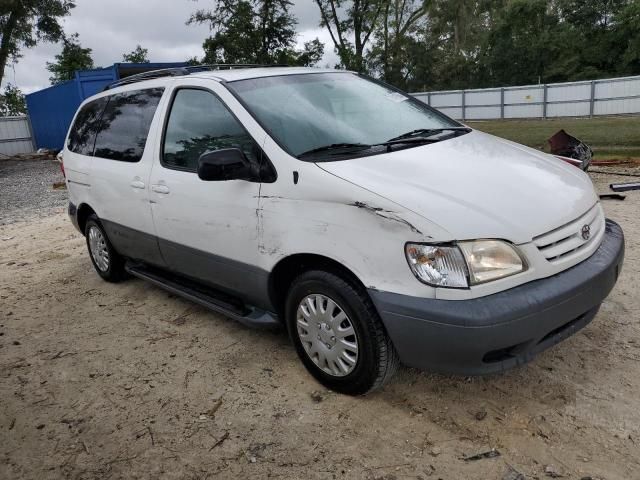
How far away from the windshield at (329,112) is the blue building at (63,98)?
11772mm

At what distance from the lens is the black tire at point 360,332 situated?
2.61 m

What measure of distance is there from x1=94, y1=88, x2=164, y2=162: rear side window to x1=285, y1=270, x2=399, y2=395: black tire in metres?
1.91

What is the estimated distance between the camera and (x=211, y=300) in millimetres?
3600

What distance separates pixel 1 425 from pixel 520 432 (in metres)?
2.73

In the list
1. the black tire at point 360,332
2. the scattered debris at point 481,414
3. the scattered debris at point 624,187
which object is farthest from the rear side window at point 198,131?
the scattered debris at point 624,187

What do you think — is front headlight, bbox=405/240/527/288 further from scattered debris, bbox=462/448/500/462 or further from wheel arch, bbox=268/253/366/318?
scattered debris, bbox=462/448/500/462

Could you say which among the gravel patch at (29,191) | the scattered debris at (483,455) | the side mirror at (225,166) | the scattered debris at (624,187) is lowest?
the scattered debris at (483,455)

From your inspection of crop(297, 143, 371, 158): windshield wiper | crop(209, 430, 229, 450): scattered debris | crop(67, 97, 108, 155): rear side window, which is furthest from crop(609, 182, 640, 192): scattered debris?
crop(209, 430, 229, 450): scattered debris

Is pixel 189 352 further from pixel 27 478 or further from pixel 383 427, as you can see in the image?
pixel 383 427

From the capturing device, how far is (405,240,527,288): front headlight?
7.69 feet

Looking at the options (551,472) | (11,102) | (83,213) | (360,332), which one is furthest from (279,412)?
(11,102)

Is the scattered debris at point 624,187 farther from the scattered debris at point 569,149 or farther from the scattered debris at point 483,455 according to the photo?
the scattered debris at point 483,455

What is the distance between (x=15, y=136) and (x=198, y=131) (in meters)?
22.7

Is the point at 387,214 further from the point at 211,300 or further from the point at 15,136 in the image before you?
the point at 15,136
